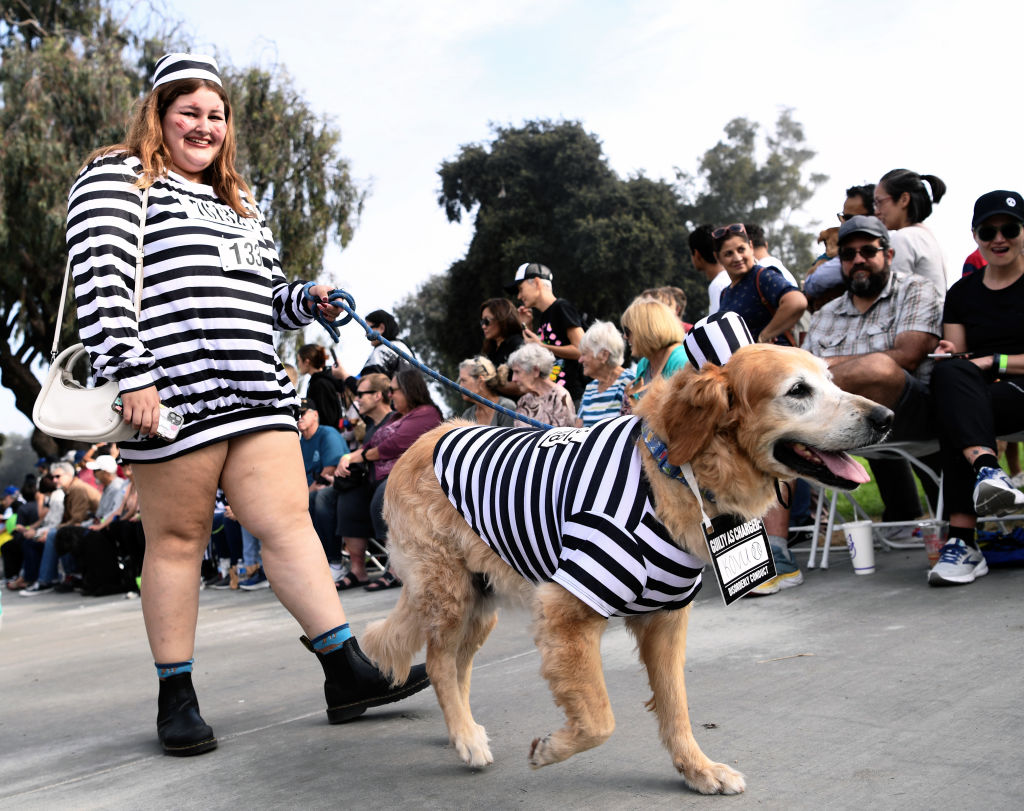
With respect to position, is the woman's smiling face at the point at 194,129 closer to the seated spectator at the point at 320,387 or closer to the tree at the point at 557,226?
the seated spectator at the point at 320,387

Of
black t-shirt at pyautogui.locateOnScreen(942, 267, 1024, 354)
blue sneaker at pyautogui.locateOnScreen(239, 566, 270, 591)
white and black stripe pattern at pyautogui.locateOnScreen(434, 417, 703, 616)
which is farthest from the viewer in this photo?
blue sneaker at pyautogui.locateOnScreen(239, 566, 270, 591)

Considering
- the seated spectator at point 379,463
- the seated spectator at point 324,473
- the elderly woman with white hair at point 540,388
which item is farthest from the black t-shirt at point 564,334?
the seated spectator at point 324,473

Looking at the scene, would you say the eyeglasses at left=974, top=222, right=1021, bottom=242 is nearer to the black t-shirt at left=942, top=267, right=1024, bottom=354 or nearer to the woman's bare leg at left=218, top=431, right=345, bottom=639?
the black t-shirt at left=942, top=267, right=1024, bottom=354

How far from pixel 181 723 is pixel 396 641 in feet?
2.95

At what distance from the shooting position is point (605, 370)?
665 cm

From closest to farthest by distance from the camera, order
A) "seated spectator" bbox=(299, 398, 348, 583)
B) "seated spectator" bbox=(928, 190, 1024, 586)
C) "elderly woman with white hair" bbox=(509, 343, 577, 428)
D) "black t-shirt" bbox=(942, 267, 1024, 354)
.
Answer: "seated spectator" bbox=(928, 190, 1024, 586)
"black t-shirt" bbox=(942, 267, 1024, 354)
"elderly woman with white hair" bbox=(509, 343, 577, 428)
"seated spectator" bbox=(299, 398, 348, 583)

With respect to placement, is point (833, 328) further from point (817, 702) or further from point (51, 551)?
point (51, 551)

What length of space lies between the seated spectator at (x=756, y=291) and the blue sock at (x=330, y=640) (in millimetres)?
3597

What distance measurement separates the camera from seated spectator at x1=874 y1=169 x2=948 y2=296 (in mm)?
6262

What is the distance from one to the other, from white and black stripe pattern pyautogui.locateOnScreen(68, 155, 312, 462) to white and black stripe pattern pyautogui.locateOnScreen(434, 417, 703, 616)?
87 cm

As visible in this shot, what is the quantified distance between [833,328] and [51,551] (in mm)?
11677

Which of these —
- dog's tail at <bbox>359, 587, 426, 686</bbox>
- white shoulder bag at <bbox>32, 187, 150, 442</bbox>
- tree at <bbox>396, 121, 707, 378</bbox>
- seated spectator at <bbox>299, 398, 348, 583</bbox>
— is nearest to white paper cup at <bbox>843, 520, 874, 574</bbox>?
dog's tail at <bbox>359, 587, 426, 686</bbox>

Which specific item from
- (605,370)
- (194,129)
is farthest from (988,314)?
(194,129)

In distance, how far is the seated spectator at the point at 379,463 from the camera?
799 cm
